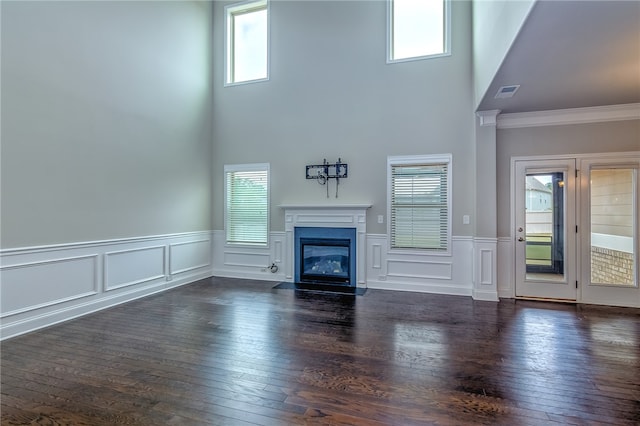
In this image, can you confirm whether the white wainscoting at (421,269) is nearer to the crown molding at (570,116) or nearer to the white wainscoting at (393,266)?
the white wainscoting at (393,266)

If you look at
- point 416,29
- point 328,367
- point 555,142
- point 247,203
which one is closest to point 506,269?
point 555,142

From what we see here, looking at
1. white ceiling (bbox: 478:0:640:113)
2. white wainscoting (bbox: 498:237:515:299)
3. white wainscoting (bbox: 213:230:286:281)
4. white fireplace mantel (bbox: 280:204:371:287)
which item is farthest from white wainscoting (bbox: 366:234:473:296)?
white ceiling (bbox: 478:0:640:113)

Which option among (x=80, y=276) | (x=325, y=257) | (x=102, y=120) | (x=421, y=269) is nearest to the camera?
(x=80, y=276)

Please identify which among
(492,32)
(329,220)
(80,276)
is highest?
(492,32)

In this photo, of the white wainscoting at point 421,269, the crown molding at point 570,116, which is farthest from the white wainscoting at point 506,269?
the crown molding at point 570,116

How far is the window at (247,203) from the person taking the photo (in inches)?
243

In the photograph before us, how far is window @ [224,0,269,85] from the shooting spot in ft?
20.7

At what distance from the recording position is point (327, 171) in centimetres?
571

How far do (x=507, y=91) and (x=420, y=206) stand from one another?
2.08 metres

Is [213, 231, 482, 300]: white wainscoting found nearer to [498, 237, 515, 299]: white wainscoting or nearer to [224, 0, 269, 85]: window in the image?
[498, 237, 515, 299]: white wainscoting

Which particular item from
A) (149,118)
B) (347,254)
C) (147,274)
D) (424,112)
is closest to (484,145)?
(424,112)

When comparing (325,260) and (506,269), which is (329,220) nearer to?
(325,260)

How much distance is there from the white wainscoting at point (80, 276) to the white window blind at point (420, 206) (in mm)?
3842

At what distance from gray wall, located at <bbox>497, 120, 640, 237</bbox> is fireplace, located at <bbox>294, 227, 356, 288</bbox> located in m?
2.43
